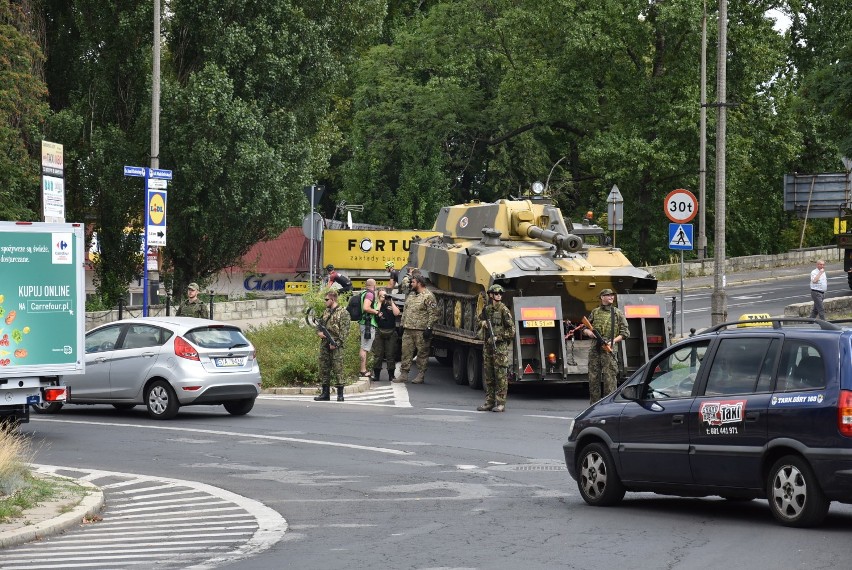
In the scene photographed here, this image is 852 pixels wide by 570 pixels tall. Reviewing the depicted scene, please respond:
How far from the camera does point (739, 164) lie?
55188mm

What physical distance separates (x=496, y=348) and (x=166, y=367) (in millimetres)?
4925

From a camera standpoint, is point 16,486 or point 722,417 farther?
point 16,486

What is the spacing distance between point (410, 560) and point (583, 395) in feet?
50.4

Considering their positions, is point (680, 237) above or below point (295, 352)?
above

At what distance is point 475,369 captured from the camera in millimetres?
25391

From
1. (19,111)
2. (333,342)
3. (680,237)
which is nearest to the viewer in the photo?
(333,342)

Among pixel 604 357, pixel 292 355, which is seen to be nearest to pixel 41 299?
pixel 604 357

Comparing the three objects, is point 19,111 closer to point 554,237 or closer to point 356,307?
point 356,307

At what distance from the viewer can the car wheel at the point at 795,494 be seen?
10.4 m

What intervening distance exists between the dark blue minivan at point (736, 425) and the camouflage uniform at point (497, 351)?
8488mm

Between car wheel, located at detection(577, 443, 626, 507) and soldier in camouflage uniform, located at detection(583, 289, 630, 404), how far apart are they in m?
7.22

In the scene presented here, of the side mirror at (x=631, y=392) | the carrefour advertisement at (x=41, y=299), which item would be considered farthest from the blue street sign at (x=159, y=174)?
the side mirror at (x=631, y=392)

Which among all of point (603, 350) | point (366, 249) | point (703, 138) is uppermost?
point (703, 138)

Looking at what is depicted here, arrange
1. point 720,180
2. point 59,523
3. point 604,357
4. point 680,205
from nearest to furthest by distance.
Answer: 1. point 59,523
2. point 604,357
3. point 720,180
4. point 680,205
